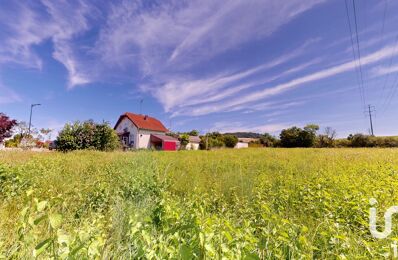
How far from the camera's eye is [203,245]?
1150 mm

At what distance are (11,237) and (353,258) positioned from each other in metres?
2.96

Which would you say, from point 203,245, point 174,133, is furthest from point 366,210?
point 174,133

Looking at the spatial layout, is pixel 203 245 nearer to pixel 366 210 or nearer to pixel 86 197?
pixel 366 210

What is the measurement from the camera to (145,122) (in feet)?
115

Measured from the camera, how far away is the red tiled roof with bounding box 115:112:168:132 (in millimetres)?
33000

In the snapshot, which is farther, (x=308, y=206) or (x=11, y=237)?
(x=308, y=206)

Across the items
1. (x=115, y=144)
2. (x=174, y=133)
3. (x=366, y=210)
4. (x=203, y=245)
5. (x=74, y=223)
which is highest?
(x=174, y=133)

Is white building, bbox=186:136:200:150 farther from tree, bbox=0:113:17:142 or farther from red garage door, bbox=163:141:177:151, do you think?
tree, bbox=0:113:17:142

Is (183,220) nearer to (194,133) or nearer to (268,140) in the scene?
(268,140)

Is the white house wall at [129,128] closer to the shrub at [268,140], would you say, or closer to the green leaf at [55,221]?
the shrub at [268,140]

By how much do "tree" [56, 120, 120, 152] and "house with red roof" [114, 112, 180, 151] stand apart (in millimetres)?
13647

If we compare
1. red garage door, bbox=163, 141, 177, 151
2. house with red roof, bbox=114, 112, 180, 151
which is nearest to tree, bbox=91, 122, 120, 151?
house with red roof, bbox=114, 112, 180, 151

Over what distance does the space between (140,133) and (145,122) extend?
3.03 m

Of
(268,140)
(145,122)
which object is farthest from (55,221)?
(268,140)
